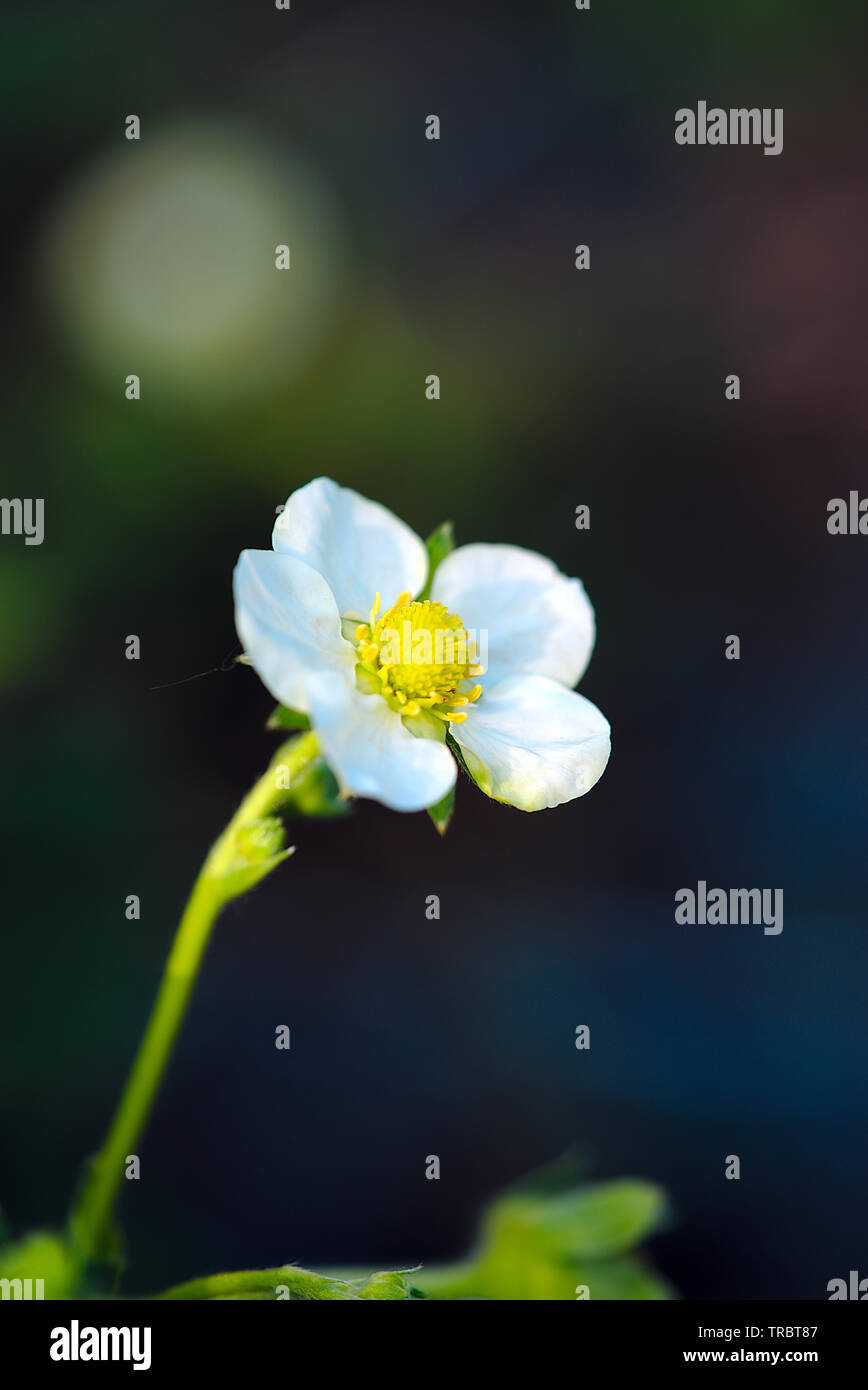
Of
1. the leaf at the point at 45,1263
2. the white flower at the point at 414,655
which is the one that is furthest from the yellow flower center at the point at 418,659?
the leaf at the point at 45,1263

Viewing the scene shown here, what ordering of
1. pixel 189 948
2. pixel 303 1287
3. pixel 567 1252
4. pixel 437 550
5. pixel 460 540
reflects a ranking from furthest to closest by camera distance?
pixel 460 540, pixel 567 1252, pixel 437 550, pixel 189 948, pixel 303 1287

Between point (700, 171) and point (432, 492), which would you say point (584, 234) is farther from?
point (432, 492)

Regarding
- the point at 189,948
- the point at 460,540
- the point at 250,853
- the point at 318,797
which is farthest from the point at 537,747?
the point at 460,540

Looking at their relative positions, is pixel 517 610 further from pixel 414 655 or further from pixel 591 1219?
pixel 591 1219

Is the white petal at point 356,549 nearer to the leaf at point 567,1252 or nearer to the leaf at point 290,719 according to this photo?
the leaf at point 290,719

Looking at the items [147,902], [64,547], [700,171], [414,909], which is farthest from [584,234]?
[147,902]
